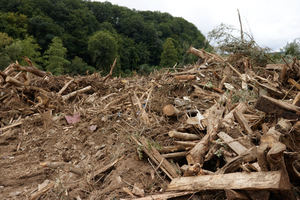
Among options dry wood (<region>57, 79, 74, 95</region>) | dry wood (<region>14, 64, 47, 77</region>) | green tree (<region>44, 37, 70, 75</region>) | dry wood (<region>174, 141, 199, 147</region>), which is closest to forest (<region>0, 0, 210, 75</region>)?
green tree (<region>44, 37, 70, 75</region>)

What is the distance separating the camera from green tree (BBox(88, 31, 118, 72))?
53.5m

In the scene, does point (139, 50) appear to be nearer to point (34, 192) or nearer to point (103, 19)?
point (103, 19)

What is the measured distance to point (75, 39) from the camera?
2156 inches

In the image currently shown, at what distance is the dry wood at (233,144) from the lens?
2.40 m

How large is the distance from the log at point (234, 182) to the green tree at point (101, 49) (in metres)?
51.9

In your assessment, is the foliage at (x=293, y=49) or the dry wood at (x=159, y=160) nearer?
the dry wood at (x=159, y=160)

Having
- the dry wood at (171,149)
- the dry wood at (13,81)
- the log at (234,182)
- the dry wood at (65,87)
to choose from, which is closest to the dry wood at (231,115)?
the dry wood at (171,149)

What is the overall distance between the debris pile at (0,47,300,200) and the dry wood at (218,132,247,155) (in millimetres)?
10

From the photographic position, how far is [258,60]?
17.1 ft

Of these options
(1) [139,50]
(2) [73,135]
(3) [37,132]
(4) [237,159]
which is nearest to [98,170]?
(2) [73,135]

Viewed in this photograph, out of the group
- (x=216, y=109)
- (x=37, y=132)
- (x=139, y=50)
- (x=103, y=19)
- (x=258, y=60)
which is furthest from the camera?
(x=103, y=19)

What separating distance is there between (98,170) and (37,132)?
7.60 feet

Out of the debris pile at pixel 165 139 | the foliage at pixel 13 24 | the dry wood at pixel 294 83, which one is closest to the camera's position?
the debris pile at pixel 165 139

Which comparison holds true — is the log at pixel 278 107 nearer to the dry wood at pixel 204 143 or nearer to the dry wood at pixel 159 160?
the dry wood at pixel 204 143
